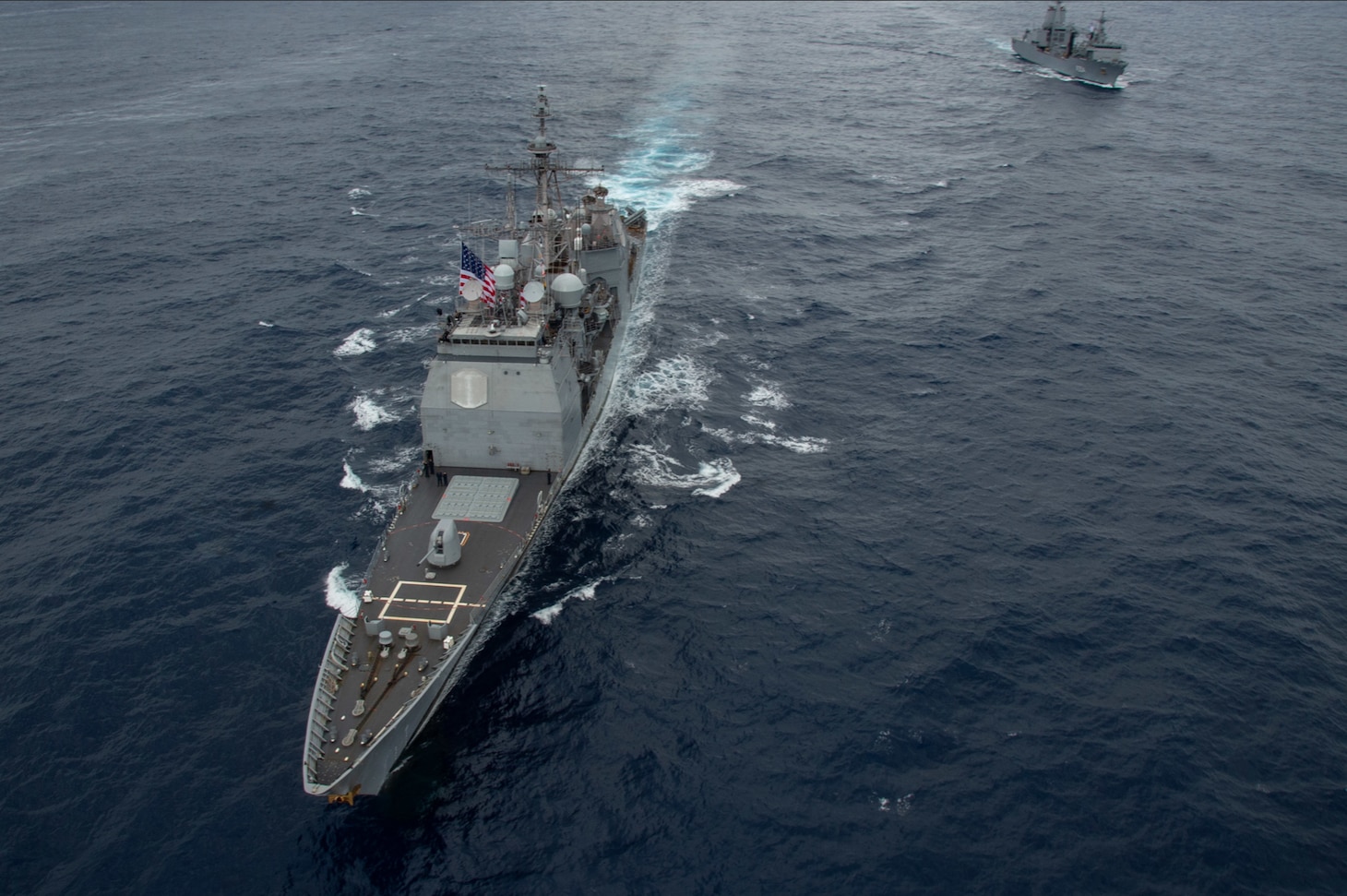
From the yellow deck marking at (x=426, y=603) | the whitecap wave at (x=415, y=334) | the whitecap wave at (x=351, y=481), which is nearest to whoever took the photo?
the yellow deck marking at (x=426, y=603)

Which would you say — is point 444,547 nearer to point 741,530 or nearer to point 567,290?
point 741,530

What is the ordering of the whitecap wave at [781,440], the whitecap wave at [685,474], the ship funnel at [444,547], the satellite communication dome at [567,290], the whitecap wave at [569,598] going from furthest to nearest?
the satellite communication dome at [567,290], the whitecap wave at [781,440], the whitecap wave at [685,474], the whitecap wave at [569,598], the ship funnel at [444,547]

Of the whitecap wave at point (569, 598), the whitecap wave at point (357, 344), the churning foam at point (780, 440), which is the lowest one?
the whitecap wave at point (569, 598)

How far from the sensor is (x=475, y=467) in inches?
2111

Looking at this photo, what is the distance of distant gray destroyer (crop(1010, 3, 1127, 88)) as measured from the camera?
14400 centimetres

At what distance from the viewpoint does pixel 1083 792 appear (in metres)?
37.3

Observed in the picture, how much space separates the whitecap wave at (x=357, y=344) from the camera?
230 ft

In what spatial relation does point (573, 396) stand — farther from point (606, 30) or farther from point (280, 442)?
point (606, 30)

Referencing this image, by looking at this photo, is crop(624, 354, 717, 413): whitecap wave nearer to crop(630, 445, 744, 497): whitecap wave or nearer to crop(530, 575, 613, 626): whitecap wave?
crop(630, 445, 744, 497): whitecap wave

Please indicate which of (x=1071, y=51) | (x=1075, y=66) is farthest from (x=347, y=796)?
(x=1071, y=51)

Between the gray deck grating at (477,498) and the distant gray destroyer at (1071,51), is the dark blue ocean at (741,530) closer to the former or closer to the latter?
the gray deck grating at (477,498)

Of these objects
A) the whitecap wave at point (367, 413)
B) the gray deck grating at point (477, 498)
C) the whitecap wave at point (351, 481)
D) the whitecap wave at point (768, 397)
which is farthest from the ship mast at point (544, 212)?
the whitecap wave at point (351, 481)

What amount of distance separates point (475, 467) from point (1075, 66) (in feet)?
453

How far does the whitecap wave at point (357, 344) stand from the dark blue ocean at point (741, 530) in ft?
1.14
